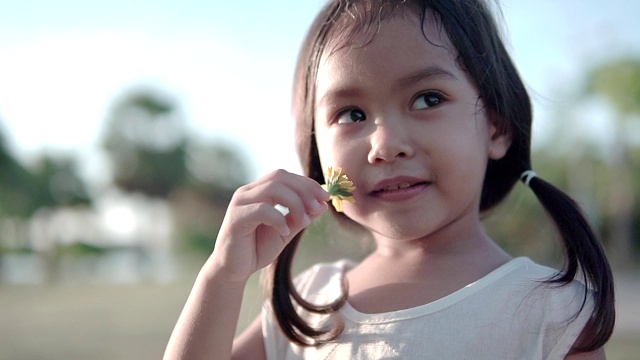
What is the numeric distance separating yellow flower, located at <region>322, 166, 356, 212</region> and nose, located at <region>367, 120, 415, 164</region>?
66 millimetres

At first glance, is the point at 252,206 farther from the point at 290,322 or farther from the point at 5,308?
the point at 5,308

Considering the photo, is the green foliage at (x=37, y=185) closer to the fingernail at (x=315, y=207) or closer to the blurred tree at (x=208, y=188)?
the blurred tree at (x=208, y=188)

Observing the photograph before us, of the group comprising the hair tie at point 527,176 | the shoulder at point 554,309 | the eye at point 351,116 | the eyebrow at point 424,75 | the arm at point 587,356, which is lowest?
the arm at point 587,356

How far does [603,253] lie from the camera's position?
1411 millimetres

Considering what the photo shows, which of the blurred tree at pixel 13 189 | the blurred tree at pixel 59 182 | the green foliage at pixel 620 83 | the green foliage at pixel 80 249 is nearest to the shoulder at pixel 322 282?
the green foliage at pixel 620 83

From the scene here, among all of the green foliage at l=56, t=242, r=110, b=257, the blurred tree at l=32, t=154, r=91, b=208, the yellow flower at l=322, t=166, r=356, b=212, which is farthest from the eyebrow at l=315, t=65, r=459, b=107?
the blurred tree at l=32, t=154, r=91, b=208

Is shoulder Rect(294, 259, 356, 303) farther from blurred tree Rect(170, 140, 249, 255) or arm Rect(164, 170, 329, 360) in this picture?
blurred tree Rect(170, 140, 249, 255)

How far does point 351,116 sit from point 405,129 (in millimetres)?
136

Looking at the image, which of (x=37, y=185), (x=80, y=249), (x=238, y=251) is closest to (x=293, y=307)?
(x=238, y=251)

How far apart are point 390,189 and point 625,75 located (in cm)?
1470

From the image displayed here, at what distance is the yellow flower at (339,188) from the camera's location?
1314 millimetres

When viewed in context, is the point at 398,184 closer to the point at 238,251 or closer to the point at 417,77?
the point at 417,77

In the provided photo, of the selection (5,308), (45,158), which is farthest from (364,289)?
(45,158)

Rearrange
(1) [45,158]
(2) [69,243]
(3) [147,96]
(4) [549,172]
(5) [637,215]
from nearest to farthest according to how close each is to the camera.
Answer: (4) [549,172] → (5) [637,215] → (2) [69,243] → (1) [45,158] → (3) [147,96]
